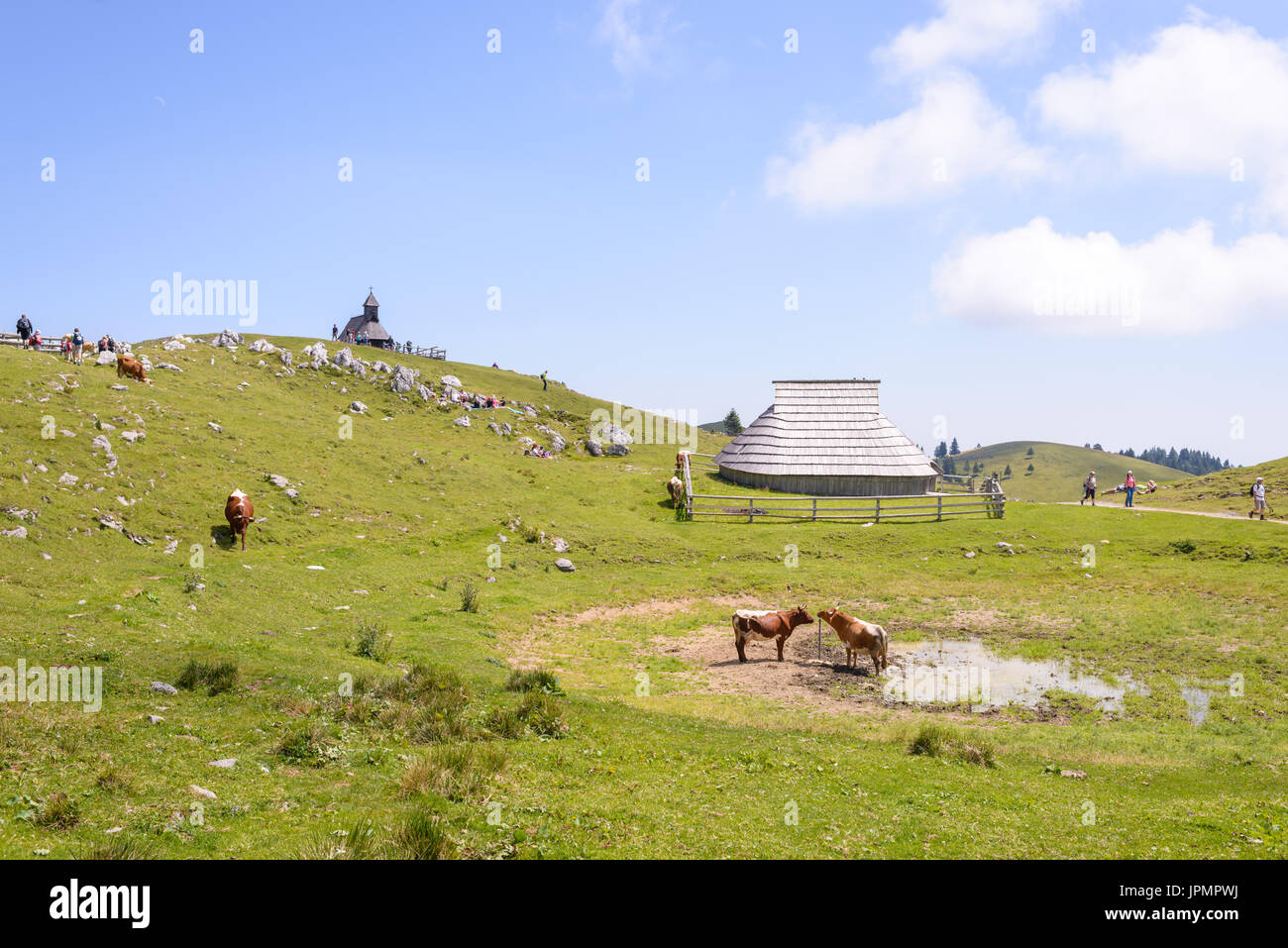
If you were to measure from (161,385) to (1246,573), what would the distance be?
5291 cm

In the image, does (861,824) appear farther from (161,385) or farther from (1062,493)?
(1062,493)

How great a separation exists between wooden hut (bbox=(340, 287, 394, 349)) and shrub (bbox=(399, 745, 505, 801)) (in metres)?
102

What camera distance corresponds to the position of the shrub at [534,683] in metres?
17.3

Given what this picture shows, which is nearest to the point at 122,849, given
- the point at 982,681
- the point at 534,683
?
the point at 534,683

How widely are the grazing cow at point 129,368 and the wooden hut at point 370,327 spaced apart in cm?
6558

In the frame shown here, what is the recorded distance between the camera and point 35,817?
8523mm

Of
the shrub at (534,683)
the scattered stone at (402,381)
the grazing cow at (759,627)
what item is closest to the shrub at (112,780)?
the shrub at (534,683)

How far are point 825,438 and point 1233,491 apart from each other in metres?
25.3

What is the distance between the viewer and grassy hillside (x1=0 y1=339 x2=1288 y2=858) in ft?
32.9

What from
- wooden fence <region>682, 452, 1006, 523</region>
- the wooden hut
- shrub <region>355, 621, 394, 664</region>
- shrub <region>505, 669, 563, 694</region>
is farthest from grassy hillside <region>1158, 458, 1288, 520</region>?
the wooden hut

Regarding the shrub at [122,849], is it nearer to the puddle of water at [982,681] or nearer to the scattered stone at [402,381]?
the puddle of water at [982,681]

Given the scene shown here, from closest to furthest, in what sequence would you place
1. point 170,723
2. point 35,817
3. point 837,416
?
point 35,817
point 170,723
point 837,416
